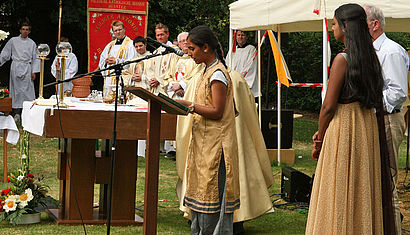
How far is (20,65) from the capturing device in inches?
615

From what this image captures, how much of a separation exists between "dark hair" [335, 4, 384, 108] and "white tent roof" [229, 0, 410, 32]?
214cm

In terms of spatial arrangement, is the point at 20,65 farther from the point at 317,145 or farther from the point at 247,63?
the point at 317,145

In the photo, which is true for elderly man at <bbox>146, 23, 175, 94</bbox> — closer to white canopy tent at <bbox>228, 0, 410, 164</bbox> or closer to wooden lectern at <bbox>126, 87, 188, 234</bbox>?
white canopy tent at <bbox>228, 0, 410, 164</bbox>

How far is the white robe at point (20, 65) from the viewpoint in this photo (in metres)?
15.5

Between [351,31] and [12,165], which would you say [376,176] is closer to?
[351,31]

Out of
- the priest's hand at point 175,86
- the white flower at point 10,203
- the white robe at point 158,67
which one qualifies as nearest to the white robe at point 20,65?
the white robe at point 158,67

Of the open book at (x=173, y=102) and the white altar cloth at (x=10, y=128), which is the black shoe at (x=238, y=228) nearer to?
the open book at (x=173, y=102)

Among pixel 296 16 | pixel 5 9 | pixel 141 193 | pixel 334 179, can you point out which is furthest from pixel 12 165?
pixel 5 9

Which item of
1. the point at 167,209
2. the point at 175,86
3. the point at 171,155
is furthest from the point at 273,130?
the point at 167,209

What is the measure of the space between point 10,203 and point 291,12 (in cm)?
333

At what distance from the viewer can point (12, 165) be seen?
31.8 ft

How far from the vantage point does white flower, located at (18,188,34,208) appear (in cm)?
596

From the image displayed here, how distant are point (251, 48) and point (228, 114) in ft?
27.1

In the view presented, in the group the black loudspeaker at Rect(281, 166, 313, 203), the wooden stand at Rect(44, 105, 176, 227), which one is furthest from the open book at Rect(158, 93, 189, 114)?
the black loudspeaker at Rect(281, 166, 313, 203)
